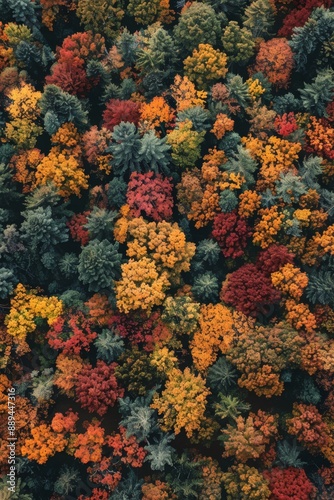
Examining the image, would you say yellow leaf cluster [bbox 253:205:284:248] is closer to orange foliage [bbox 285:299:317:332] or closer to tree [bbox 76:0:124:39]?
orange foliage [bbox 285:299:317:332]

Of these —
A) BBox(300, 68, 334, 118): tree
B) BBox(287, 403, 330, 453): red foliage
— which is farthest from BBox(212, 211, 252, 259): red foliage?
BBox(287, 403, 330, 453): red foliage

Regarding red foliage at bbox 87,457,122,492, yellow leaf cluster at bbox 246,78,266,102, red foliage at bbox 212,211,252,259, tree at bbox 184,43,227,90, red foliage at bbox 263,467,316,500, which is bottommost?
red foliage at bbox 263,467,316,500

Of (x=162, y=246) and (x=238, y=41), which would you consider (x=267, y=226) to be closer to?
(x=162, y=246)

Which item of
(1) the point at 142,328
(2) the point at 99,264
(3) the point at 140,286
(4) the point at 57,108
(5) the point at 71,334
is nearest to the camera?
(2) the point at 99,264

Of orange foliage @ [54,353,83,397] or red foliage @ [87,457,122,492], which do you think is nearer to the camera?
red foliage @ [87,457,122,492]

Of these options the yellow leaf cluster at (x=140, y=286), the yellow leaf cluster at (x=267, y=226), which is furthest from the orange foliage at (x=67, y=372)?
the yellow leaf cluster at (x=267, y=226)

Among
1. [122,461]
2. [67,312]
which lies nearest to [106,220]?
[67,312]

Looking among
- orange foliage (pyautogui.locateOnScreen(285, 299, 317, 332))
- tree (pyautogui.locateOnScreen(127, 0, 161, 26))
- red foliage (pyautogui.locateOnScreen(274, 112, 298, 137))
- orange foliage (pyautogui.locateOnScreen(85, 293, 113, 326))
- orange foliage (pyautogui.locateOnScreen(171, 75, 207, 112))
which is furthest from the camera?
tree (pyautogui.locateOnScreen(127, 0, 161, 26))

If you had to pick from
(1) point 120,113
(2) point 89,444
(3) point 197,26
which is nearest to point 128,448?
(2) point 89,444
